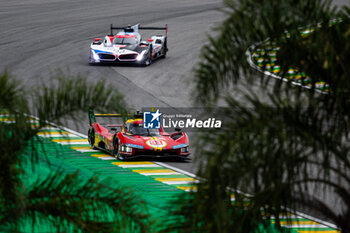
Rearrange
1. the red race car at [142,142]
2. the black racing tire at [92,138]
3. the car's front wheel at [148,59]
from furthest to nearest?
the car's front wheel at [148,59]
the black racing tire at [92,138]
the red race car at [142,142]

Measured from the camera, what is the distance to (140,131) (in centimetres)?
1762

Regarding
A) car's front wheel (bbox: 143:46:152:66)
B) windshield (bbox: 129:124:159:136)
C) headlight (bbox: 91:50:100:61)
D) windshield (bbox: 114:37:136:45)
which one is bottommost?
car's front wheel (bbox: 143:46:152:66)

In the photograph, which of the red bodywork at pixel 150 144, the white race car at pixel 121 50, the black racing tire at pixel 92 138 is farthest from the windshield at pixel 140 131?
the white race car at pixel 121 50

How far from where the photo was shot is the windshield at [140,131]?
1755 cm

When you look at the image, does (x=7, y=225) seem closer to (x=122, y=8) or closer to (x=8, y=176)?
(x=8, y=176)

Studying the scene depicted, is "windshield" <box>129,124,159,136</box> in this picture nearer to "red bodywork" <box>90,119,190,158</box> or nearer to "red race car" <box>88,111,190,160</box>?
"red race car" <box>88,111,190,160</box>

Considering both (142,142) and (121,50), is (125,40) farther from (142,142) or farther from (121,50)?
(142,142)

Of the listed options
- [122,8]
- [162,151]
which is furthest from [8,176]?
[122,8]

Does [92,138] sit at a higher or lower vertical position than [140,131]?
lower

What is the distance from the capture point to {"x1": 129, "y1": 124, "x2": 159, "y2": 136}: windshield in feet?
57.6

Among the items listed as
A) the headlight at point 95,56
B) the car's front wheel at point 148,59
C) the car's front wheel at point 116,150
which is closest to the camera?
the car's front wheel at point 116,150

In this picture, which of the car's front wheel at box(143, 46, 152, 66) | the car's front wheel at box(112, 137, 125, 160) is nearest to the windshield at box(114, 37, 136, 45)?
the car's front wheel at box(143, 46, 152, 66)

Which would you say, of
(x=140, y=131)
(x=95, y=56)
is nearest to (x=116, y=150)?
(x=140, y=131)

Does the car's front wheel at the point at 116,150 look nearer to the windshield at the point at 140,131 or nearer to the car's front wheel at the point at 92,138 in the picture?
the windshield at the point at 140,131
